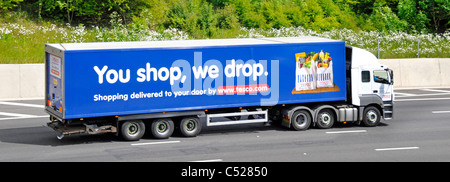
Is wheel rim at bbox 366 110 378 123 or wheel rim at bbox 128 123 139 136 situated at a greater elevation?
wheel rim at bbox 366 110 378 123

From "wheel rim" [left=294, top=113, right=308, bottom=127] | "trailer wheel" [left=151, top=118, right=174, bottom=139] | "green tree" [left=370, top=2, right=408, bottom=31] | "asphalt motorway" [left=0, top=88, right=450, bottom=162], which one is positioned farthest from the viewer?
"green tree" [left=370, top=2, right=408, bottom=31]

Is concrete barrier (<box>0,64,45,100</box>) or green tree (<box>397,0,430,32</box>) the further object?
green tree (<box>397,0,430,32</box>)

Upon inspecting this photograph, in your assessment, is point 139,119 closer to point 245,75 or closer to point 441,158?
point 245,75

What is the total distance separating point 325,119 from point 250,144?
3.75 metres

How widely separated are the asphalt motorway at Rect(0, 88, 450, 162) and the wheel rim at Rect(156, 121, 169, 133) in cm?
34

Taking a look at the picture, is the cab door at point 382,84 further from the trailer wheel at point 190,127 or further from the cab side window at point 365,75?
the trailer wheel at point 190,127

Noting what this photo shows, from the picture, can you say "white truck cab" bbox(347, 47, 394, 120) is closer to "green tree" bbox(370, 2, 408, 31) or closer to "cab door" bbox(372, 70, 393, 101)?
"cab door" bbox(372, 70, 393, 101)

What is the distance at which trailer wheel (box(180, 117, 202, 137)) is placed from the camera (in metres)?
21.1

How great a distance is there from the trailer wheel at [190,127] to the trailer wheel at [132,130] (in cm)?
129

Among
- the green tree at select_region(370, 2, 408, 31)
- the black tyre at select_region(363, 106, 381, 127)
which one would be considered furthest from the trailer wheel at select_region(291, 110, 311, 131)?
the green tree at select_region(370, 2, 408, 31)

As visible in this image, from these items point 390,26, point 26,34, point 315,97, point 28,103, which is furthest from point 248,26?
point 315,97

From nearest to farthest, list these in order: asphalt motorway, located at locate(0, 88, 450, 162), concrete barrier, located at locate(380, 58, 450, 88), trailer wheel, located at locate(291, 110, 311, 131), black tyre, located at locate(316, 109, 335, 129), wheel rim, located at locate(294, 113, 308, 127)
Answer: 1. asphalt motorway, located at locate(0, 88, 450, 162)
2. trailer wheel, located at locate(291, 110, 311, 131)
3. wheel rim, located at locate(294, 113, 308, 127)
4. black tyre, located at locate(316, 109, 335, 129)
5. concrete barrier, located at locate(380, 58, 450, 88)

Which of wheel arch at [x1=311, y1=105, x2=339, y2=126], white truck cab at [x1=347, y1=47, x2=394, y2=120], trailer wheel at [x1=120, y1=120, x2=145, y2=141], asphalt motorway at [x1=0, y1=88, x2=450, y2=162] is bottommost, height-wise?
asphalt motorway at [x1=0, y1=88, x2=450, y2=162]

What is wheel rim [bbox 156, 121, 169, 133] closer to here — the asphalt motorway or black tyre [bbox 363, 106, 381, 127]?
the asphalt motorway
